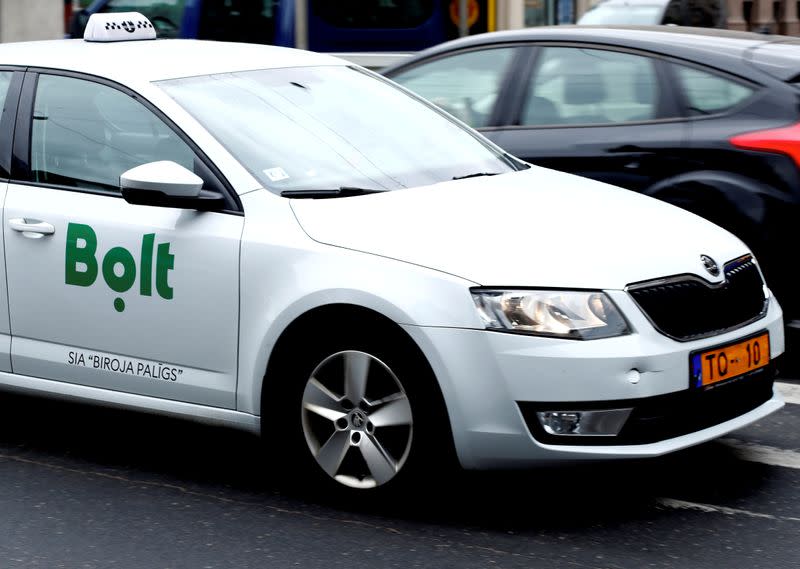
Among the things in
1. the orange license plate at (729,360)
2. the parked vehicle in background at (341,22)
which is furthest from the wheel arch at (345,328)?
the parked vehicle in background at (341,22)

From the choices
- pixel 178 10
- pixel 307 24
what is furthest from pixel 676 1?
pixel 178 10

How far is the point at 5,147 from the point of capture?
568 cm

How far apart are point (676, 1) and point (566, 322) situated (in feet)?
40.0

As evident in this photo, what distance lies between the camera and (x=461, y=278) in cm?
453

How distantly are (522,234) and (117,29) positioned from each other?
7.18 ft

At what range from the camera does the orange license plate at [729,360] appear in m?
4.66

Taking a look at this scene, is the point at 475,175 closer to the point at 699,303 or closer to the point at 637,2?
the point at 699,303

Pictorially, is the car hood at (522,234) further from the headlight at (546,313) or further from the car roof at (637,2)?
the car roof at (637,2)

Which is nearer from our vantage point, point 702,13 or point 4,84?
point 4,84

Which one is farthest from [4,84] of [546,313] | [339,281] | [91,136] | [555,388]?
[555,388]

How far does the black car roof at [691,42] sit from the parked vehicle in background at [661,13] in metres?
6.57

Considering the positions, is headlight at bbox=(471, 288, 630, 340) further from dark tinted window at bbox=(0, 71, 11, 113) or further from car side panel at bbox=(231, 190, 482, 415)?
dark tinted window at bbox=(0, 71, 11, 113)

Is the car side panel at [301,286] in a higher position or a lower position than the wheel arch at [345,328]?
higher

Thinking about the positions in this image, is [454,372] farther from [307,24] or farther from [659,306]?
[307,24]
